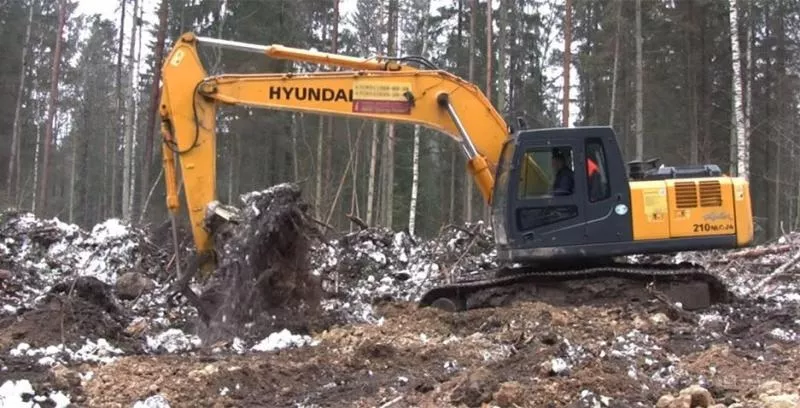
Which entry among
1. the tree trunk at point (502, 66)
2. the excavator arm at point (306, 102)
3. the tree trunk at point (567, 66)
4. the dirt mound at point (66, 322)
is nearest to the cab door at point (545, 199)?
the excavator arm at point (306, 102)

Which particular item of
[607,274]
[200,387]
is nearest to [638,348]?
[607,274]

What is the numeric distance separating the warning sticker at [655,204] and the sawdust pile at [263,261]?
3.83 metres

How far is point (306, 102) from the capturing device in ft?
30.7

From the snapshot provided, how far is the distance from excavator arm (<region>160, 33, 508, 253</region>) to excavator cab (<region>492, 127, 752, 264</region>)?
0.75 meters

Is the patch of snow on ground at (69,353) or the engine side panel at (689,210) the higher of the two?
the engine side panel at (689,210)

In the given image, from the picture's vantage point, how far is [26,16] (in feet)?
118

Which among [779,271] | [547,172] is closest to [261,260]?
[547,172]

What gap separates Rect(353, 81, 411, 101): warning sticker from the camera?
31.1ft

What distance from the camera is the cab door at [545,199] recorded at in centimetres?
908

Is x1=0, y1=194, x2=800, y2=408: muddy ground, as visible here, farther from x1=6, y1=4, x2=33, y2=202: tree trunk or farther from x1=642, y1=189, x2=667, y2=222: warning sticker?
x1=6, y1=4, x2=33, y2=202: tree trunk

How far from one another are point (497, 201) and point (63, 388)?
533cm

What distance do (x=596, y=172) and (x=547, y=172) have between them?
0.56 metres

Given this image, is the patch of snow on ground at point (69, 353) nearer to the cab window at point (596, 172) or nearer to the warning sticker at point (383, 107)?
the warning sticker at point (383, 107)

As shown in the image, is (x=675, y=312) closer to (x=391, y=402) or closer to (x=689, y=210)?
(x=689, y=210)
